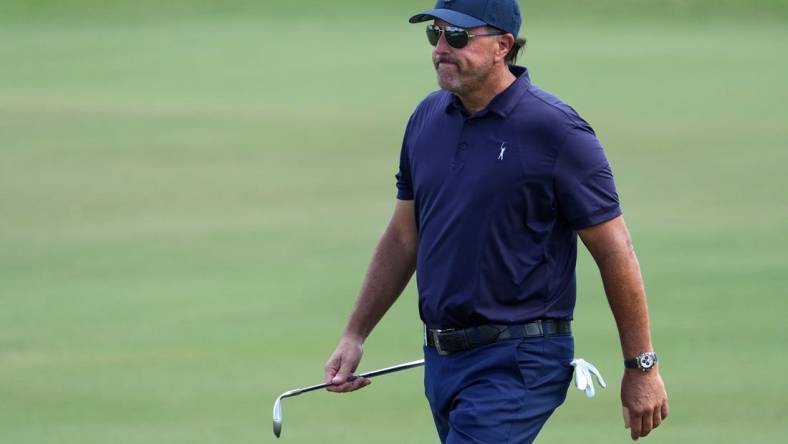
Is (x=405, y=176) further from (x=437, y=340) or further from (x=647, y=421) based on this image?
(x=647, y=421)

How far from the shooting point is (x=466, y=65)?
4.93 m

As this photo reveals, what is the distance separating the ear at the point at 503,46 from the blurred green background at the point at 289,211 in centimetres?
296

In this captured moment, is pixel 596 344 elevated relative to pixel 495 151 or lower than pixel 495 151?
lower

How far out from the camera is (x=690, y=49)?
2284 cm

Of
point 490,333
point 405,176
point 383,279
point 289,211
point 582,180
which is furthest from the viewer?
point 289,211

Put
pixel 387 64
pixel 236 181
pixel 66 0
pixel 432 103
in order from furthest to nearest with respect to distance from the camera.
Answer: pixel 66 0 → pixel 387 64 → pixel 236 181 → pixel 432 103

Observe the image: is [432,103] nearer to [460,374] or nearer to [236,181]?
[460,374]

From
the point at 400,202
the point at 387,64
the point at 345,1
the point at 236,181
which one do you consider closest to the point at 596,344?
the point at 400,202

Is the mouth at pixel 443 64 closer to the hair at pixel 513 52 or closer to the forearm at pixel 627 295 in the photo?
the hair at pixel 513 52

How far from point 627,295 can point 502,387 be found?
1.48 feet

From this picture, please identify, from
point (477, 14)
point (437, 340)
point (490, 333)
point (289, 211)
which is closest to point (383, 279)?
point (437, 340)

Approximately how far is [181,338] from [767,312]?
3543mm

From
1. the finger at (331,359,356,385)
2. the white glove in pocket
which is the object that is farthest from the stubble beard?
the finger at (331,359,356,385)

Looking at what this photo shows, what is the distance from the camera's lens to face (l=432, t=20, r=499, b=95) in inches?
194
